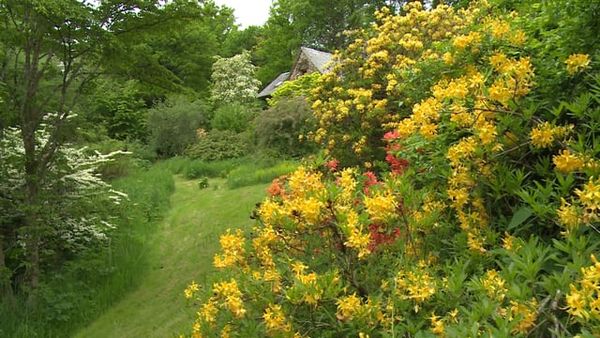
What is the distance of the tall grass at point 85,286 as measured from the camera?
5.05 meters

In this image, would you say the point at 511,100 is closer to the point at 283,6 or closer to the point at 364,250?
the point at 364,250

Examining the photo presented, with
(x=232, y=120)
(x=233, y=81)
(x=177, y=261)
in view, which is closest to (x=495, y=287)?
(x=177, y=261)

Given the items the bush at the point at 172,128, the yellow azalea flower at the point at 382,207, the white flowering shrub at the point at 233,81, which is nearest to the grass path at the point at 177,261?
the yellow azalea flower at the point at 382,207

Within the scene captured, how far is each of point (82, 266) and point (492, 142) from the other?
17.3ft

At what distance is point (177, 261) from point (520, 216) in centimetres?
575

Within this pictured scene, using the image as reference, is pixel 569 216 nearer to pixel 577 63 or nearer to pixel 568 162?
pixel 568 162

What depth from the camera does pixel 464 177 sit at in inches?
74.7

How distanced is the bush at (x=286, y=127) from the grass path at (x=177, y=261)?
1.96 m

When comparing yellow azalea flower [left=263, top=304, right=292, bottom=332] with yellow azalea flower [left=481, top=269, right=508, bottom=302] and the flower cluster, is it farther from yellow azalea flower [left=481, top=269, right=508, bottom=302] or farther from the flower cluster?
the flower cluster

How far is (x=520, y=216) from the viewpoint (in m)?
1.70

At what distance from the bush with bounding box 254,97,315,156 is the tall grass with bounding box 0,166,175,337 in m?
4.71

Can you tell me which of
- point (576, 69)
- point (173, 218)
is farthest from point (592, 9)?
point (173, 218)

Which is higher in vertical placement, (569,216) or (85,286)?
(569,216)

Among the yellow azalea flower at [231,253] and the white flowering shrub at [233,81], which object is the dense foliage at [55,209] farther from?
the white flowering shrub at [233,81]
